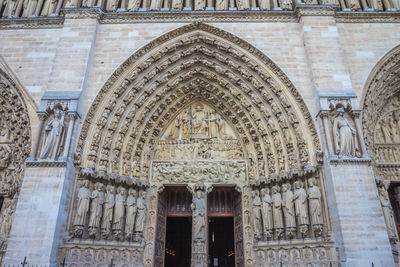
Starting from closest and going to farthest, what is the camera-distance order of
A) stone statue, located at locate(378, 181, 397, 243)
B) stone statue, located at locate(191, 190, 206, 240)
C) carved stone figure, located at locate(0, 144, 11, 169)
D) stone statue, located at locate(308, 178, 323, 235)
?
1. stone statue, located at locate(308, 178, 323, 235)
2. stone statue, located at locate(378, 181, 397, 243)
3. stone statue, located at locate(191, 190, 206, 240)
4. carved stone figure, located at locate(0, 144, 11, 169)

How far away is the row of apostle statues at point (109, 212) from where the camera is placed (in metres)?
7.09

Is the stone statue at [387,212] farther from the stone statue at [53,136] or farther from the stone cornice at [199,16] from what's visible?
the stone statue at [53,136]

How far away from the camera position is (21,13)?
984cm

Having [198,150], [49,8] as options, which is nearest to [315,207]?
[198,150]

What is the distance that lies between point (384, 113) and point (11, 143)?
11.3 metres

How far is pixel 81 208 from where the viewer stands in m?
7.05

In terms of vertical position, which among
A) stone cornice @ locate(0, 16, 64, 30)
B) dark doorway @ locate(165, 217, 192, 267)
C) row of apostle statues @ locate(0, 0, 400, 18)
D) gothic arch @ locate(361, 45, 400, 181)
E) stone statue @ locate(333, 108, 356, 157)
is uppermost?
row of apostle statues @ locate(0, 0, 400, 18)

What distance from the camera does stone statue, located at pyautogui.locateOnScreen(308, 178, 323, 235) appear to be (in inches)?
267

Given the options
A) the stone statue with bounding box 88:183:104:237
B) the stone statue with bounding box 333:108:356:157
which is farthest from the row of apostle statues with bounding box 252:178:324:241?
the stone statue with bounding box 88:183:104:237

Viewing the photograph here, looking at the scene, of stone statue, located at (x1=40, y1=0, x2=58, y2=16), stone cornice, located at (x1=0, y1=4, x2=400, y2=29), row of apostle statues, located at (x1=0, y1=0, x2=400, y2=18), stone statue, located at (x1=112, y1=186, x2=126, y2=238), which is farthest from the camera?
stone statue, located at (x1=40, y1=0, x2=58, y2=16)

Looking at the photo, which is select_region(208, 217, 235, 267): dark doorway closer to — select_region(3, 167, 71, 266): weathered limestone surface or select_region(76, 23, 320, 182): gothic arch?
select_region(76, 23, 320, 182): gothic arch

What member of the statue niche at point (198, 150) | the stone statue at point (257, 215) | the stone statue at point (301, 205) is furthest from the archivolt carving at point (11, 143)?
the stone statue at point (301, 205)

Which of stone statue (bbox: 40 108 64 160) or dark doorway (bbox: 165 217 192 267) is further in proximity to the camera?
dark doorway (bbox: 165 217 192 267)

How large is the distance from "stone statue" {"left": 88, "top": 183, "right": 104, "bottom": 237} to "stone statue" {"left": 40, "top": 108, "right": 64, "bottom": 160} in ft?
4.28
